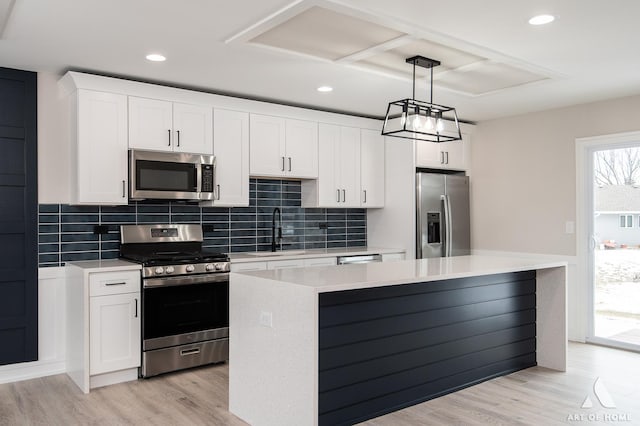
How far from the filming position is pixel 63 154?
14.3 ft

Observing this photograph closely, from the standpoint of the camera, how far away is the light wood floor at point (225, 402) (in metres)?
3.30

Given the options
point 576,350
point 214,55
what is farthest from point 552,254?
point 214,55

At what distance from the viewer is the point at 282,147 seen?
17.2ft

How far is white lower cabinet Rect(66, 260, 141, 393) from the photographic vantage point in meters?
3.89

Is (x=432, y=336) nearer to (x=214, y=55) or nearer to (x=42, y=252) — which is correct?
(x=214, y=55)

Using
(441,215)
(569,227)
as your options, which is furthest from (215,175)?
(569,227)

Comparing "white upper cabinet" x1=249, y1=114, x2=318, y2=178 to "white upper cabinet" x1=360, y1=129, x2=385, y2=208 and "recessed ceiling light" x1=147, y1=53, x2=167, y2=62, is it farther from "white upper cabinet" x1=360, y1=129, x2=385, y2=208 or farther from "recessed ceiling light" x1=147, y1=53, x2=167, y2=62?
"recessed ceiling light" x1=147, y1=53, x2=167, y2=62

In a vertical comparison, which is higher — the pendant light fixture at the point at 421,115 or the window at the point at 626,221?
the pendant light fixture at the point at 421,115

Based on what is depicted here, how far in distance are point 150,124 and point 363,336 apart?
2.48 meters

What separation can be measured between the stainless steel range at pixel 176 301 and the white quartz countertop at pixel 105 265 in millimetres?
66

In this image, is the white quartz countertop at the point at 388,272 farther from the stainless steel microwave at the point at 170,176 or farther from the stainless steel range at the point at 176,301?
the stainless steel microwave at the point at 170,176

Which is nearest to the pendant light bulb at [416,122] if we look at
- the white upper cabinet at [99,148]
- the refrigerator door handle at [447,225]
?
the white upper cabinet at [99,148]

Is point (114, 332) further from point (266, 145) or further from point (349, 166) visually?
point (349, 166)

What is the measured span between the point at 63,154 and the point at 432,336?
10.3ft
